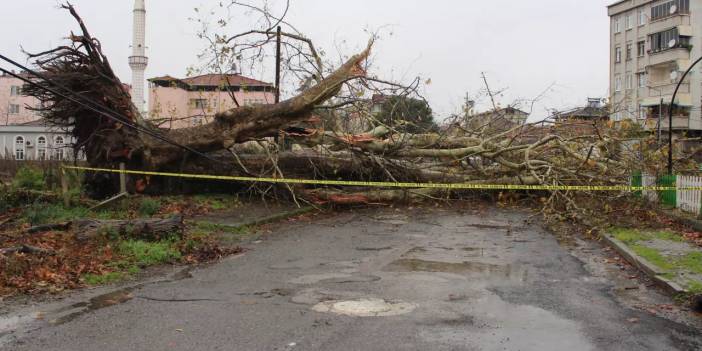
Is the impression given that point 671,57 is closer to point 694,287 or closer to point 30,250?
point 694,287

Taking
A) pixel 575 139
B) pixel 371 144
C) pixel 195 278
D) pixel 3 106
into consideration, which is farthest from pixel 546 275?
pixel 3 106

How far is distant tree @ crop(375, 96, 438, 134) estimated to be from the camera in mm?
16734

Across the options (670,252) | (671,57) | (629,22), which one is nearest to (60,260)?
(670,252)

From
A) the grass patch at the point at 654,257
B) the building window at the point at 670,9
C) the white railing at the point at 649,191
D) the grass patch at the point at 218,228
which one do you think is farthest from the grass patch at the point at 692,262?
the building window at the point at 670,9

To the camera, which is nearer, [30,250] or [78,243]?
[30,250]

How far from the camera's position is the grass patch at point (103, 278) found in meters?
7.00

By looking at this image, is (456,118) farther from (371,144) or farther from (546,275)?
(546,275)

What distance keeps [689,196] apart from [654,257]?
523 cm

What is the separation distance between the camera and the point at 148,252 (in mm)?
8398

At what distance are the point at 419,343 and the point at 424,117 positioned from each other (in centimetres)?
1528

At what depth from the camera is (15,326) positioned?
5.22 m

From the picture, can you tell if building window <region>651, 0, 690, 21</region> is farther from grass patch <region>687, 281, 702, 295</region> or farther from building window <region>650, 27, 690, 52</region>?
grass patch <region>687, 281, 702, 295</region>

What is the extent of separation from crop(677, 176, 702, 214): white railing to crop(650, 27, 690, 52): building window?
37765 millimetres

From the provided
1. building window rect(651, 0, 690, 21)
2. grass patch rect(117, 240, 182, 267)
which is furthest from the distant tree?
building window rect(651, 0, 690, 21)
